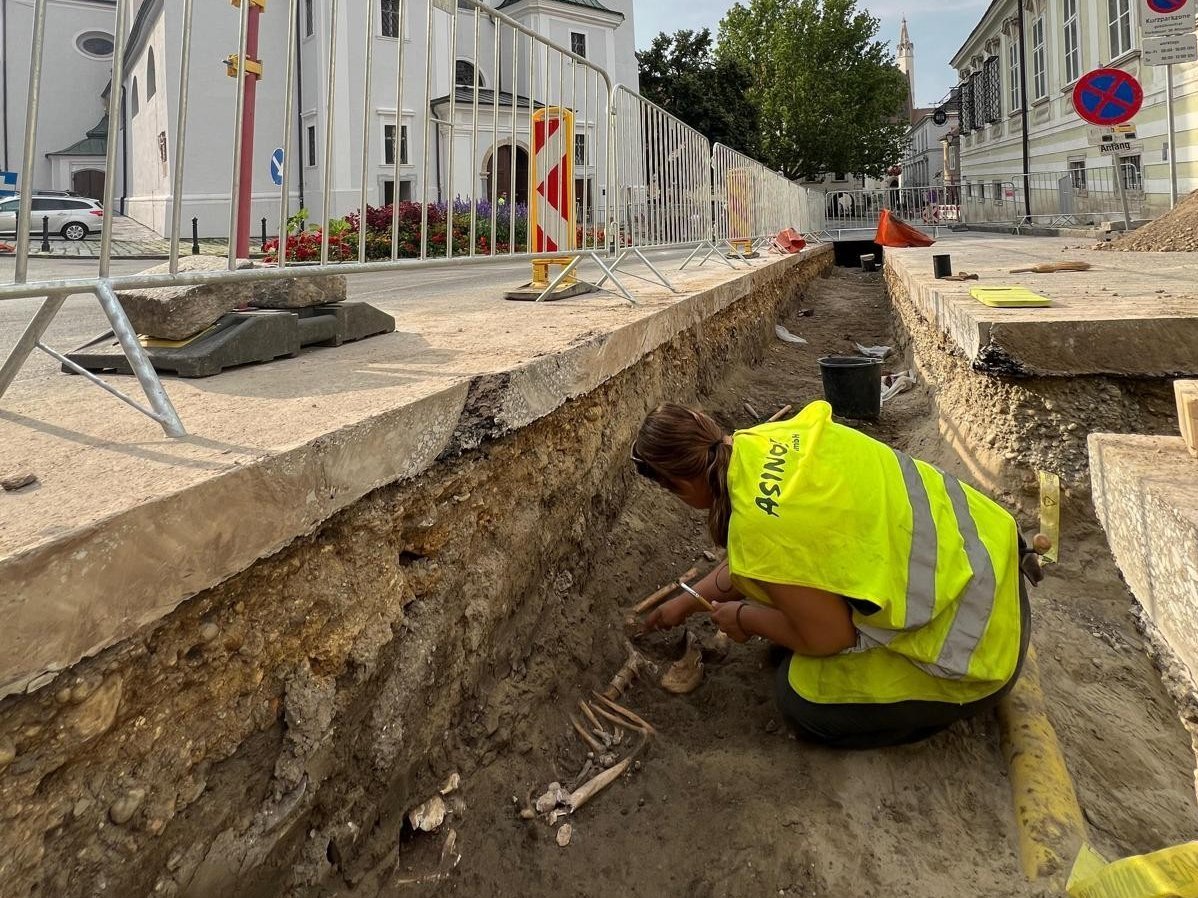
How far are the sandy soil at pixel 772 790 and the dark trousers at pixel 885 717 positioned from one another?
55 mm

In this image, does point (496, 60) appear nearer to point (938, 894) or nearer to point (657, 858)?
point (657, 858)

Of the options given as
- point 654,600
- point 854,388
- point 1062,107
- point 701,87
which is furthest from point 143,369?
point 701,87

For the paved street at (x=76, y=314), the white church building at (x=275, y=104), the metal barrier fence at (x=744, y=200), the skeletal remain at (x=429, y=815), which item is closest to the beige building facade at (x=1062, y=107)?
the metal barrier fence at (x=744, y=200)

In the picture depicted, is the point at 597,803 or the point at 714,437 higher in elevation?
the point at 714,437

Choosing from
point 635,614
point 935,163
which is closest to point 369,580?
point 635,614

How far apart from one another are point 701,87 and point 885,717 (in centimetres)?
3592

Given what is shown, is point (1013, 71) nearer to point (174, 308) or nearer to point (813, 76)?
point (813, 76)

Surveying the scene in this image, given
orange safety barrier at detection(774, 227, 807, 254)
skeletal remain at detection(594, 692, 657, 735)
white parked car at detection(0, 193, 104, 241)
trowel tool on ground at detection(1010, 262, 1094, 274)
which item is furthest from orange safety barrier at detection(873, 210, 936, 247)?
white parked car at detection(0, 193, 104, 241)

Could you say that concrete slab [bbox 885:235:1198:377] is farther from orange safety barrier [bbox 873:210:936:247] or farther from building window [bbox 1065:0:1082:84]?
building window [bbox 1065:0:1082:84]

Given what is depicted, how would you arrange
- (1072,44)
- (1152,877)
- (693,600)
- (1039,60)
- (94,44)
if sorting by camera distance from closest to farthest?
(1152,877) < (693,600) < (1072,44) < (1039,60) < (94,44)

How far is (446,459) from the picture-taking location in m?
2.10

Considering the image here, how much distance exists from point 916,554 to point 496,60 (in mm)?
3024

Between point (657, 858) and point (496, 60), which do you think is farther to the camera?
point (496, 60)

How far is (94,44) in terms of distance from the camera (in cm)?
3275
